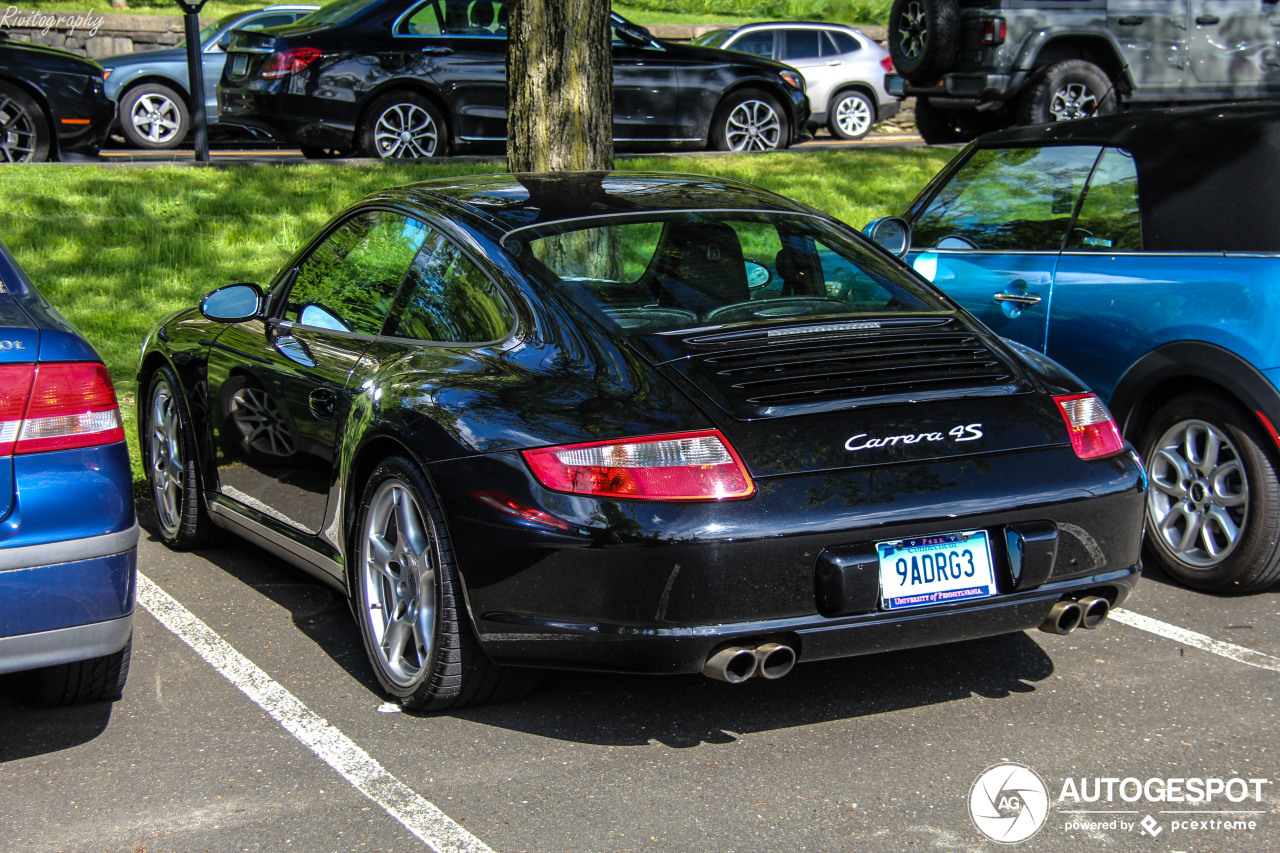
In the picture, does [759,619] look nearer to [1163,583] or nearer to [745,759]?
[745,759]

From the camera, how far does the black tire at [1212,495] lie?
4.71 metres

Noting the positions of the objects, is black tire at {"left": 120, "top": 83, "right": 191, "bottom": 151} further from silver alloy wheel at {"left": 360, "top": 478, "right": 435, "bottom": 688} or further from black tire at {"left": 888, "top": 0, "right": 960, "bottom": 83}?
silver alloy wheel at {"left": 360, "top": 478, "right": 435, "bottom": 688}

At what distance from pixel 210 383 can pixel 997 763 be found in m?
3.13

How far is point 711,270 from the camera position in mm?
4312

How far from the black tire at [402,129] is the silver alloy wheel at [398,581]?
837 centimetres

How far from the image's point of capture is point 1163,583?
A: 5.09 metres

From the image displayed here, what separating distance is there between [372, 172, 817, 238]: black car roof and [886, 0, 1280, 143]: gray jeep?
812 cm


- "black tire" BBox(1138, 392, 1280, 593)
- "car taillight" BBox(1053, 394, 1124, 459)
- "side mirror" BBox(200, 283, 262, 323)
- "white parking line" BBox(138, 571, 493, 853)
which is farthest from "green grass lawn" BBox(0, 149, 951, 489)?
"car taillight" BBox(1053, 394, 1124, 459)

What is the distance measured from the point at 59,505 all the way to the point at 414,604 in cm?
98

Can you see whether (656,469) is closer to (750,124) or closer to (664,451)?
(664,451)

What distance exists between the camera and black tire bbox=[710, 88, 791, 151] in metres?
13.3

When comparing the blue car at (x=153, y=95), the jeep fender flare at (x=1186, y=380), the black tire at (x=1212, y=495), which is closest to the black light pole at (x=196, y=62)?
the blue car at (x=153, y=95)

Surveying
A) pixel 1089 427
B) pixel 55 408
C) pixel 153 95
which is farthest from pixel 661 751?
pixel 153 95

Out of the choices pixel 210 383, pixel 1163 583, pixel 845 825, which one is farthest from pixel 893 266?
pixel 210 383
